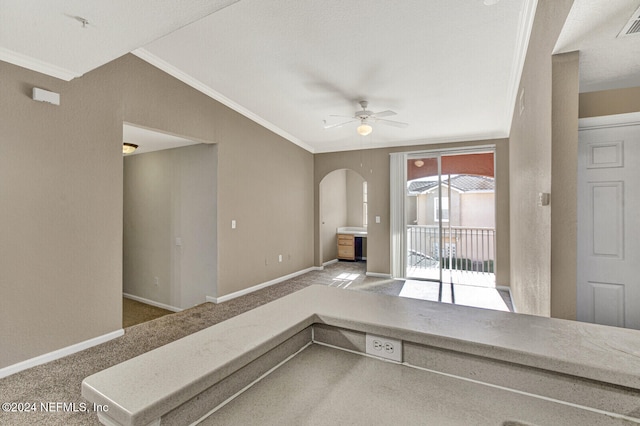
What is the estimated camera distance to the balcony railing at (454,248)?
19.7 ft

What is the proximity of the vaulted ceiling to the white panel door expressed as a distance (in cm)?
41

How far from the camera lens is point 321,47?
3.13 meters

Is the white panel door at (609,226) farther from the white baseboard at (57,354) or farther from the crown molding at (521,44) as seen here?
the white baseboard at (57,354)

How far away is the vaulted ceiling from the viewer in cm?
207

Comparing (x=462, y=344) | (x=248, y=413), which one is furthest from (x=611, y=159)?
(x=248, y=413)

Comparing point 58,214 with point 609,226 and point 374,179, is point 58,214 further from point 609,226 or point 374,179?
point 374,179

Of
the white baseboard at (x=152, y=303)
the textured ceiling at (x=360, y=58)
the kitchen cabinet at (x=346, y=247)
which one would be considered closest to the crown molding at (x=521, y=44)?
the textured ceiling at (x=360, y=58)

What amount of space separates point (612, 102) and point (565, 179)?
1.93 ft

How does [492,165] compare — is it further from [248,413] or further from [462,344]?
[248,413]

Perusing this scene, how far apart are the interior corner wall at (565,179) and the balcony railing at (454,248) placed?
430cm

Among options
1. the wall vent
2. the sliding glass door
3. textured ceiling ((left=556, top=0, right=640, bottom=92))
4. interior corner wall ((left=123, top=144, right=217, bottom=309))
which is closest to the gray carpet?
interior corner wall ((left=123, top=144, right=217, bottom=309))

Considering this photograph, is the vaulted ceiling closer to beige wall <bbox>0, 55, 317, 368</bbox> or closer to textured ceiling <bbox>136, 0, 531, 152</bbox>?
textured ceiling <bbox>136, 0, 531, 152</bbox>

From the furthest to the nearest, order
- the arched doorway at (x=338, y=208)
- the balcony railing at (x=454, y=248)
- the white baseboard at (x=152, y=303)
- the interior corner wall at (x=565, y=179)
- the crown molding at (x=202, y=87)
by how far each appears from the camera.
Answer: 1. the arched doorway at (x=338, y=208)
2. the balcony railing at (x=454, y=248)
3. the white baseboard at (x=152, y=303)
4. the crown molding at (x=202, y=87)
5. the interior corner wall at (x=565, y=179)

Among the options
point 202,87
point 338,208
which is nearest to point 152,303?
point 202,87
